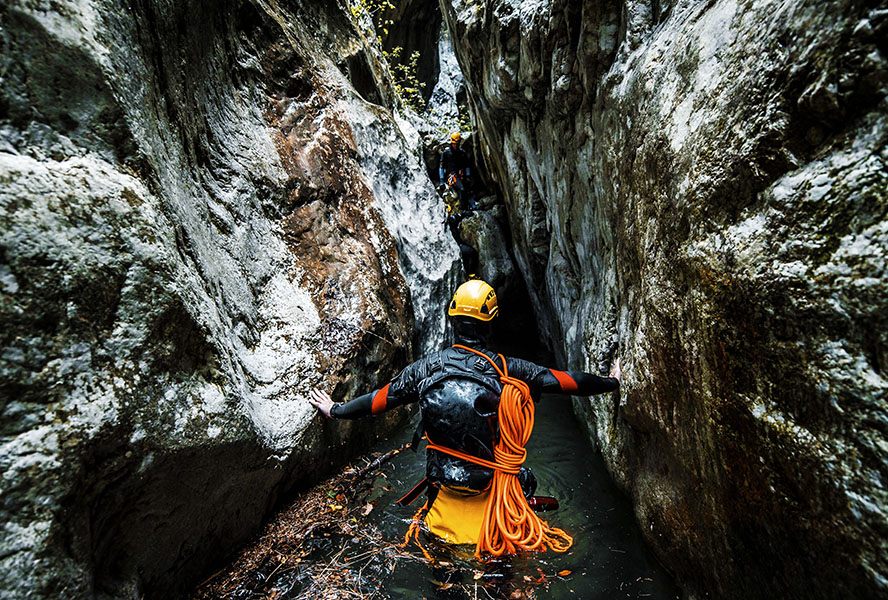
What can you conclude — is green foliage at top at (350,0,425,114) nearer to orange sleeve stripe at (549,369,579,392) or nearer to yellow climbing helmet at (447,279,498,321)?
yellow climbing helmet at (447,279,498,321)

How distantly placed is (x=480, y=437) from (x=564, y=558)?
3.49 ft

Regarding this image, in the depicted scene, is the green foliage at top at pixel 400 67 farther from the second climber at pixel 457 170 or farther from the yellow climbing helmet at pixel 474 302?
the yellow climbing helmet at pixel 474 302

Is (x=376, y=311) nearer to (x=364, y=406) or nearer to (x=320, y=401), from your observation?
(x=320, y=401)

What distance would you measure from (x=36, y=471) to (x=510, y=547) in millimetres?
2564

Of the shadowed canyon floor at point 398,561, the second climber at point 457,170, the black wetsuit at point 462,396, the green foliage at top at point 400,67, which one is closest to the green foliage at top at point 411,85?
the green foliage at top at point 400,67

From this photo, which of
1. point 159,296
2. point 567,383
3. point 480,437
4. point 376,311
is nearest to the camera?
point 159,296

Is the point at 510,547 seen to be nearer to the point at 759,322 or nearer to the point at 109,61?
the point at 759,322

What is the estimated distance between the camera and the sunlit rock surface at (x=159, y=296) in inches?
67.9

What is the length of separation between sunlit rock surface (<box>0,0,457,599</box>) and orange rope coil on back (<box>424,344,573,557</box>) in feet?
4.81

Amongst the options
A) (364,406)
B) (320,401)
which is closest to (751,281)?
(364,406)

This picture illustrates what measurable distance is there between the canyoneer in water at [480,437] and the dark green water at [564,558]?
0.13m

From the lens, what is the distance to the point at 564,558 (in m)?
2.97

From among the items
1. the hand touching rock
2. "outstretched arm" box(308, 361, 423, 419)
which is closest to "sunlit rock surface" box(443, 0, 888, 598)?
"outstretched arm" box(308, 361, 423, 419)

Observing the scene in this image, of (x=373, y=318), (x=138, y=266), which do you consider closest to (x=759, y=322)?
(x=138, y=266)
